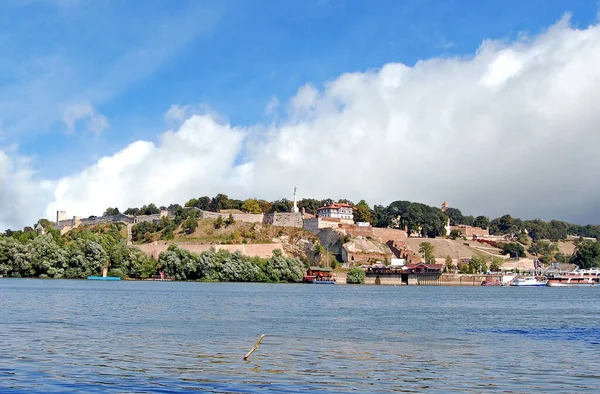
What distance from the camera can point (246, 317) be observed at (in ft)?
127

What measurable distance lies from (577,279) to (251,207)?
74.0m

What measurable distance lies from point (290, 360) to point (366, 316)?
2145 cm

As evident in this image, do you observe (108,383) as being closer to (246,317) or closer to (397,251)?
(246,317)

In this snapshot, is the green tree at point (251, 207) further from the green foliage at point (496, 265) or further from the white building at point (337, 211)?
the green foliage at point (496, 265)

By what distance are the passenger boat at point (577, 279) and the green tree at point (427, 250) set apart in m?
24.3

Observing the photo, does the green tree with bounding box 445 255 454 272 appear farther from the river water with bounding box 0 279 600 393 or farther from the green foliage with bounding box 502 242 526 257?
the river water with bounding box 0 279 600 393

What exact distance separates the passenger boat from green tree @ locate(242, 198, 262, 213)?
2450 inches

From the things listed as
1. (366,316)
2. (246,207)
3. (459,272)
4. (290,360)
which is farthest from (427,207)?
(290,360)

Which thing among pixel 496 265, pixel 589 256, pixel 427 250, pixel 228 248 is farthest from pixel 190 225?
pixel 589 256

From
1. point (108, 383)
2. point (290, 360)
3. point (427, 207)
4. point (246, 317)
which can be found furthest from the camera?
point (427, 207)

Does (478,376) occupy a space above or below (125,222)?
below

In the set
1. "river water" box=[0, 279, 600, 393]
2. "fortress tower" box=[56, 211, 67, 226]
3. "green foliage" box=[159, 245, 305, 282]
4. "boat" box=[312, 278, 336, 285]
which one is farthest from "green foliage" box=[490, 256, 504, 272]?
"river water" box=[0, 279, 600, 393]

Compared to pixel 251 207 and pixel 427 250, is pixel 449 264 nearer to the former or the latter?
pixel 427 250

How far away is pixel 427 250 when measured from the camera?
144 metres
